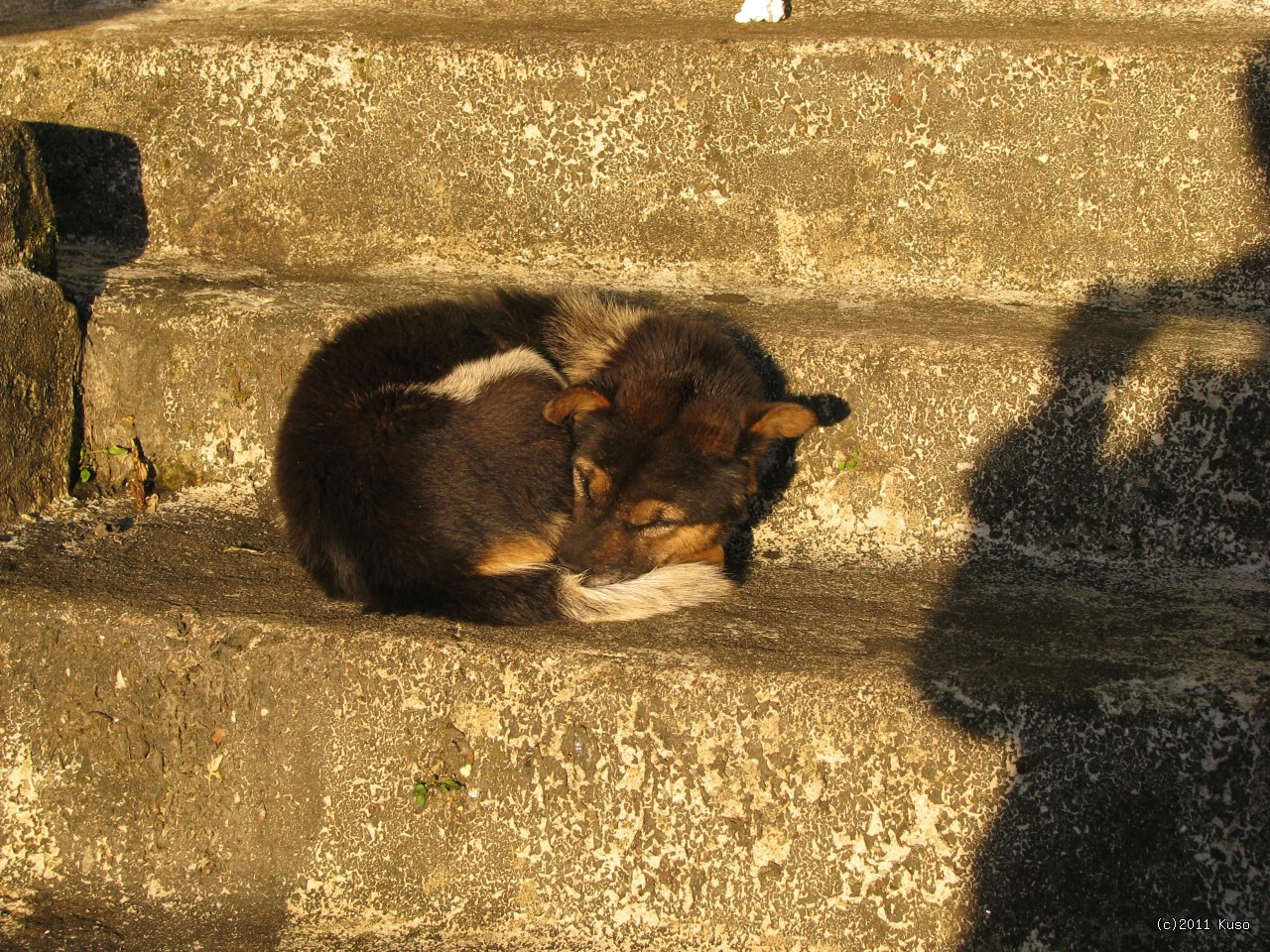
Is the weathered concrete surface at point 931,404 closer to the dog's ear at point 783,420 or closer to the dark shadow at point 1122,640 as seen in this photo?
the dark shadow at point 1122,640

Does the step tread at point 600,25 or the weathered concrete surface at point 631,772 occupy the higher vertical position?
the step tread at point 600,25

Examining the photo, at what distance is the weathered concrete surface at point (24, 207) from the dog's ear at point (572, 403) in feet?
6.88

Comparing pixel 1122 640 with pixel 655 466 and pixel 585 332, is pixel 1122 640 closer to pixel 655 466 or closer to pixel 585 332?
pixel 655 466

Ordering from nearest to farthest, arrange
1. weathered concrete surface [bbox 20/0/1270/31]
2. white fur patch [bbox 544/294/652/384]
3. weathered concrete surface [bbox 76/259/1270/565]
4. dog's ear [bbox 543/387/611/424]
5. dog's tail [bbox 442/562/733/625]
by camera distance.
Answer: dog's tail [bbox 442/562/733/625]
dog's ear [bbox 543/387/611/424]
weathered concrete surface [bbox 76/259/1270/565]
white fur patch [bbox 544/294/652/384]
weathered concrete surface [bbox 20/0/1270/31]

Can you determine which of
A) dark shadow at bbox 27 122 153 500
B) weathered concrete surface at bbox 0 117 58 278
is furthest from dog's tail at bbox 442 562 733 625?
dark shadow at bbox 27 122 153 500

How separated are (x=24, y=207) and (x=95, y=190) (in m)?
0.56

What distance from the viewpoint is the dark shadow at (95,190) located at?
4.43m

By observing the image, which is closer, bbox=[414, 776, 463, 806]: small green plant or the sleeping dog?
bbox=[414, 776, 463, 806]: small green plant

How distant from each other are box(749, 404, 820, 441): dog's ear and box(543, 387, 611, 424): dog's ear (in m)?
0.49

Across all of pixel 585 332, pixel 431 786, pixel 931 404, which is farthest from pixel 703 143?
pixel 431 786

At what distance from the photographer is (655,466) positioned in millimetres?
3365

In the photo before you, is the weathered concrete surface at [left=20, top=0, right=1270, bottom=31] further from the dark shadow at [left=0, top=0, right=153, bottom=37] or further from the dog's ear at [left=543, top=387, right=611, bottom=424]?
the dog's ear at [left=543, top=387, right=611, bottom=424]

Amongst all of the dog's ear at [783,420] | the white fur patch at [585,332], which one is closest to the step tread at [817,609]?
the dog's ear at [783,420]

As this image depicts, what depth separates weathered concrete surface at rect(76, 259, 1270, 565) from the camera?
352cm
